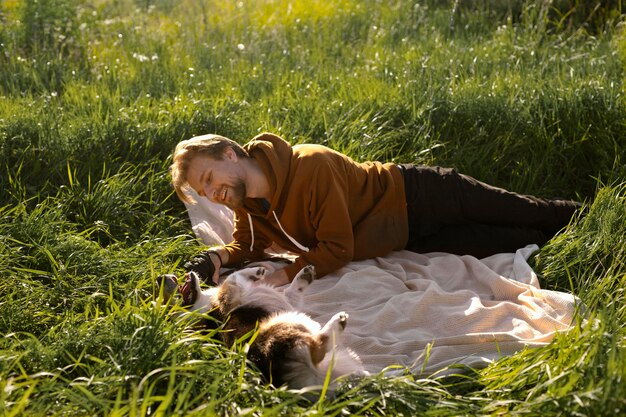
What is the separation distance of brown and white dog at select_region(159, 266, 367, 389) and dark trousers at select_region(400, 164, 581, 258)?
3.26 ft

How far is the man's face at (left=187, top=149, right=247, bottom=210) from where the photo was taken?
4281 millimetres

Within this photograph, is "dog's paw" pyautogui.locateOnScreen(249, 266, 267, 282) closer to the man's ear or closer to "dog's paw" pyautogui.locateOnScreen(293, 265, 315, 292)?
"dog's paw" pyautogui.locateOnScreen(293, 265, 315, 292)

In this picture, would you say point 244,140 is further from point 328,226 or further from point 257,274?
point 257,274

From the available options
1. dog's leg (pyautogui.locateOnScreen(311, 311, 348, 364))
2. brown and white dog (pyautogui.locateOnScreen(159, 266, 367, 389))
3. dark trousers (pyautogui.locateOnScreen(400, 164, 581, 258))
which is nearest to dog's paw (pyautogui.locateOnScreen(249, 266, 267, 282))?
brown and white dog (pyautogui.locateOnScreen(159, 266, 367, 389))

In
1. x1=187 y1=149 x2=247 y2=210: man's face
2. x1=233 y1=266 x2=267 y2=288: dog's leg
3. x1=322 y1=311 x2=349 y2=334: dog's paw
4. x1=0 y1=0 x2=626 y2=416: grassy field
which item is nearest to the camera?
x1=0 y1=0 x2=626 y2=416: grassy field

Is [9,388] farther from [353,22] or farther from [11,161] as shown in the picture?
[353,22]

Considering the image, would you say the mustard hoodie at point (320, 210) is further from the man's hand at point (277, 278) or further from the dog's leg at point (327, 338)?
the dog's leg at point (327, 338)

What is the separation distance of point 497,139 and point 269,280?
2.16 m

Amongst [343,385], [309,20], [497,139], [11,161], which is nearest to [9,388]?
[343,385]

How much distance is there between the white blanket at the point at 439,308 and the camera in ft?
12.2

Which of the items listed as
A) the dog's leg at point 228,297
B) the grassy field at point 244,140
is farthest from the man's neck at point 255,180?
the dog's leg at point 228,297

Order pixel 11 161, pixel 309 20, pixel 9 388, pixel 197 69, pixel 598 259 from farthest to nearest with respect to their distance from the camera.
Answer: pixel 309 20, pixel 197 69, pixel 11 161, pixel 598 259, pixel 9 388

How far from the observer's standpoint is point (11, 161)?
5.30 metres

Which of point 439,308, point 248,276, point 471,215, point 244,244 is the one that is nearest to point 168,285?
point 248,276
